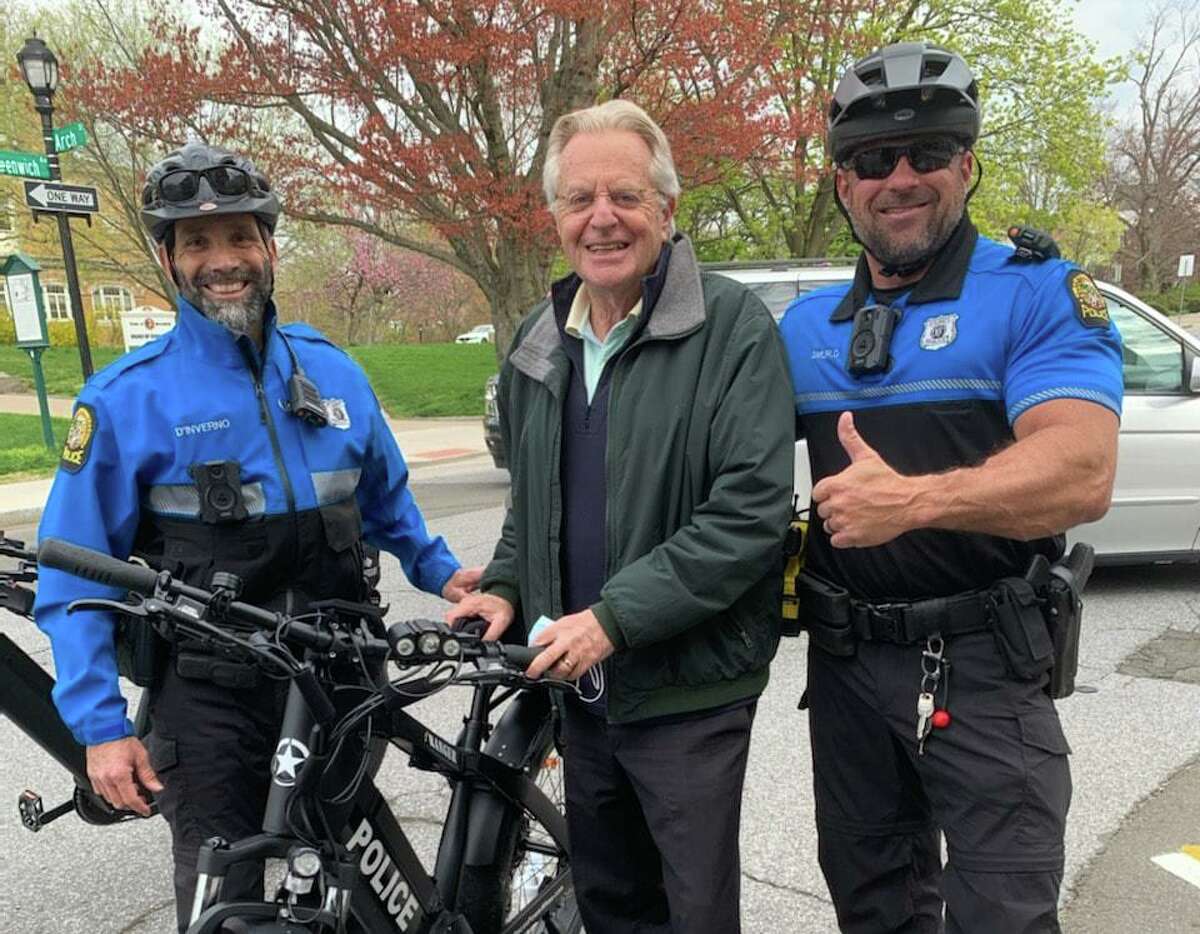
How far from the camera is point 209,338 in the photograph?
2176mm

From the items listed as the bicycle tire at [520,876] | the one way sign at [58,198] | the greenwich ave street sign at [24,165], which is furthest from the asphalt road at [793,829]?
the one way sign at [58,198]

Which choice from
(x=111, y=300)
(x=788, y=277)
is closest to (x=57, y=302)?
(x=111, y=300)

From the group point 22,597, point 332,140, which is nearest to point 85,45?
point 332,140

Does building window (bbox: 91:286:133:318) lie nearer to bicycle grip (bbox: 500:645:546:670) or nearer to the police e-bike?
the police e-bike

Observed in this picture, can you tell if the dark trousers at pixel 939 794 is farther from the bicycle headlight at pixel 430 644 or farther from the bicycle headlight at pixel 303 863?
the bicycle headlight at pixel 303 863

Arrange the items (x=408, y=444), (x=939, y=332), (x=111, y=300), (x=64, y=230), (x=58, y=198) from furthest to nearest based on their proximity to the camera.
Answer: (x=111, y=300)
(x=408, y=444)
(x=64, y=230)
(x=58, y=198)
(x=939, y=332)

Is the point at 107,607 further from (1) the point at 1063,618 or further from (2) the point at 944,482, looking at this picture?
(1) the point at 1063,618

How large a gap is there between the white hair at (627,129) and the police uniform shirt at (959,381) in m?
0.50

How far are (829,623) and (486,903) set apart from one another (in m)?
1.08

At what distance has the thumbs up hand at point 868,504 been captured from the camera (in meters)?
1.72

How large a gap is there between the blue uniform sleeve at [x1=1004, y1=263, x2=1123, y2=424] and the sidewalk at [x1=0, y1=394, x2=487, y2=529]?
8115 mm

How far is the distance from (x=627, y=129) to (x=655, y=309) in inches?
15.7

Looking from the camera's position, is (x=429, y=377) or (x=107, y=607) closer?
(x=107, y=607)

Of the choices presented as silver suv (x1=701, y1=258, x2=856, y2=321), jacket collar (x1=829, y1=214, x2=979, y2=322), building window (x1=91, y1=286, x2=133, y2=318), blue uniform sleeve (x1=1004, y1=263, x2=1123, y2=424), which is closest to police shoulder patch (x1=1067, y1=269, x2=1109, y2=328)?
blue uniform sleeve (x1=1004, y1=263, x2=1123, y2=424)
